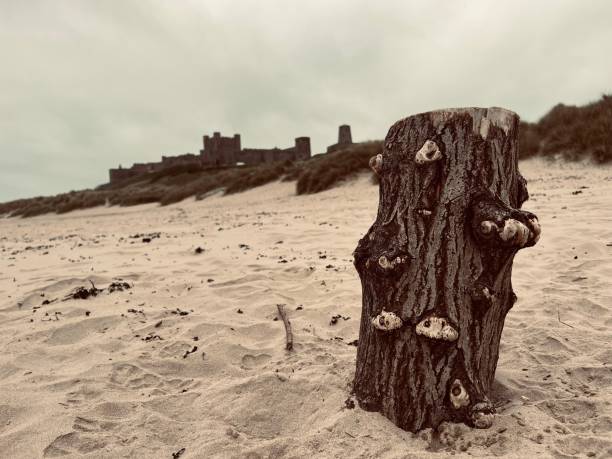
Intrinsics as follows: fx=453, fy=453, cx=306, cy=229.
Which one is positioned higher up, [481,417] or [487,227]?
[487,227]

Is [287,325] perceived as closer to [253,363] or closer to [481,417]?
[253,363]

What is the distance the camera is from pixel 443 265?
2.03m

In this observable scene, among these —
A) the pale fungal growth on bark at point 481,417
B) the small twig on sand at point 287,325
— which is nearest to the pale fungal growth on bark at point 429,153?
the pale fungal growth on bark at point 481,417

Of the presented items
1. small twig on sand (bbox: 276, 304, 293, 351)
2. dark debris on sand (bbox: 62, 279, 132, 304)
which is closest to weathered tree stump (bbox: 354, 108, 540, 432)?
small twig on sand (bbox: 276, 304, 293, 351)

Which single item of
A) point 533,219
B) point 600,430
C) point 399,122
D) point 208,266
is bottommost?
point 600,430

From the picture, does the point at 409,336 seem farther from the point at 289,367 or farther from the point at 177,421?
the point at 177,421

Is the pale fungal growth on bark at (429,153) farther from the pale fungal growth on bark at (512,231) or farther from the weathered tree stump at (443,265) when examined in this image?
the pale fungal growth on bark at (512,231)

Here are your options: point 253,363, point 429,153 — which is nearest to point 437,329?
point 429,153

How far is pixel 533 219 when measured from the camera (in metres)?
1.93

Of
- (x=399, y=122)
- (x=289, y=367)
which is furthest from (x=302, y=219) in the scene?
(x=399, y=122)

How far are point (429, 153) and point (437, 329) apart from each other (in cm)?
78

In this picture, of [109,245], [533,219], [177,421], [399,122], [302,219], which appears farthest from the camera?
[302,219]

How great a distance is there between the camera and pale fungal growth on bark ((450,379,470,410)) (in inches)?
79.7

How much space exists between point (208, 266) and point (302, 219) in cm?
409
